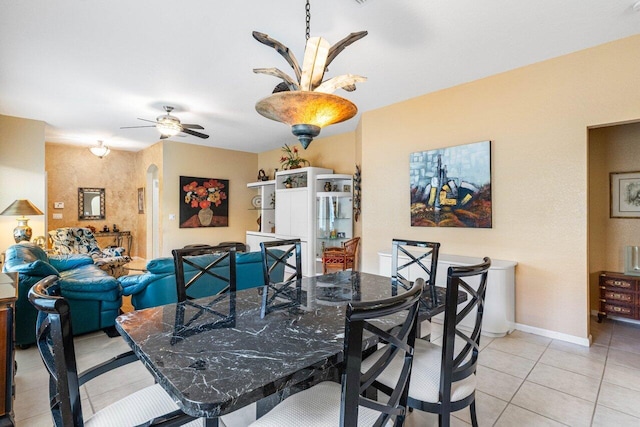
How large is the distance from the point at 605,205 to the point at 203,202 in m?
6.99

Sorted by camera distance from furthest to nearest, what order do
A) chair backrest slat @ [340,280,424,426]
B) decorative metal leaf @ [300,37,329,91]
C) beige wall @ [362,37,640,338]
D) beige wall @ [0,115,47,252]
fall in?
1. beige wall @ [0,115,47,252]
2. beige wall @ [362,37,640,338]
3. decorative metal leaf @ [300,37,329,91]
4. chair backrest slat @ [340,280,424,426]

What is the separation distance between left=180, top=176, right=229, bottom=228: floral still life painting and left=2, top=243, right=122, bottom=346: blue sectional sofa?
3380 mm

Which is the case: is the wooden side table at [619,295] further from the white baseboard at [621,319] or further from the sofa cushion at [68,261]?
the sofa cushion at [68,261]

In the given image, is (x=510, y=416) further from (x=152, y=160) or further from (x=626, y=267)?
(x=152, y=160)

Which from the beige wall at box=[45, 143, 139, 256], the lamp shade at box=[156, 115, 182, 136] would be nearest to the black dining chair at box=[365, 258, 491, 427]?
the lamp shade at box=[156, 115, 182, 136]

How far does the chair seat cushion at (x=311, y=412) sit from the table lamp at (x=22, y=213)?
211 inches

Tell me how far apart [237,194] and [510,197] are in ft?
19.7

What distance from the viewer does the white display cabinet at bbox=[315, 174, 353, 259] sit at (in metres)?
5.49

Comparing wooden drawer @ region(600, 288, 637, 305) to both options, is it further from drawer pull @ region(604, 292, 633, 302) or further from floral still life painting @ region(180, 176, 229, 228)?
floral still life painting @ region(180, 176, 229, 228)

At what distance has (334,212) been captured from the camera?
5.57 m

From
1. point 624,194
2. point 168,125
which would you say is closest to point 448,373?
point 624,194

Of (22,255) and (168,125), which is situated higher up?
(168,125)

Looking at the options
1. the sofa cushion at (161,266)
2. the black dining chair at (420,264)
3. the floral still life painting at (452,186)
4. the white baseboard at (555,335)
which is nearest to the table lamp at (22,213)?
the sofa cushion at (161,266)

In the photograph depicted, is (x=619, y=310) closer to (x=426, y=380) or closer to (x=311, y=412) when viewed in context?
(x=426, y=380)
